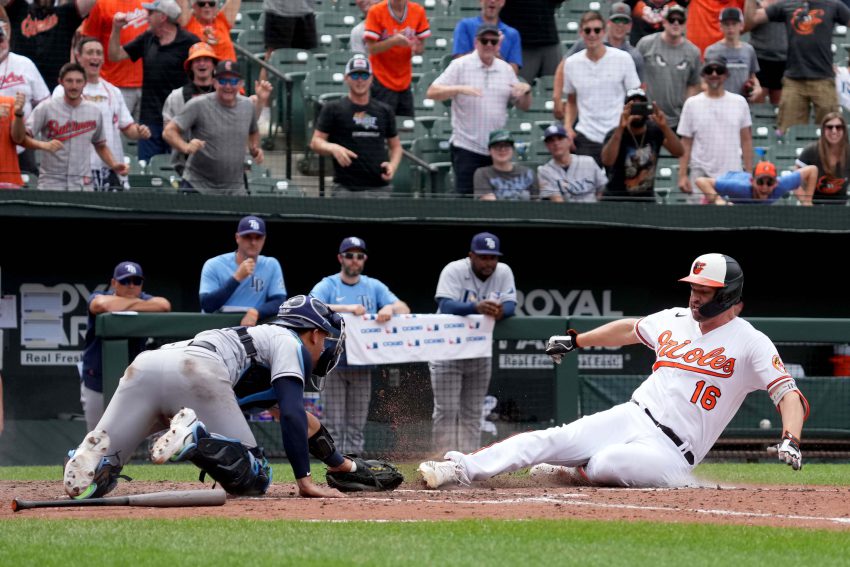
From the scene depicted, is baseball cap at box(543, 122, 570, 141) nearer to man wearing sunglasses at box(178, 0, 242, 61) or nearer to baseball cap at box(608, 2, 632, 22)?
baseball cap at box(608, 2, 632, 22)

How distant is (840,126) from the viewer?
12.3 metres

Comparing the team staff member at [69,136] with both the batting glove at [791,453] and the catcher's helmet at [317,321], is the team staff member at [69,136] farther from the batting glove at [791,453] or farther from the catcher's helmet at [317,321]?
the batting glove at [791,453]

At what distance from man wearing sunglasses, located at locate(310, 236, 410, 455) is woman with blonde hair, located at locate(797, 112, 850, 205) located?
4.28m

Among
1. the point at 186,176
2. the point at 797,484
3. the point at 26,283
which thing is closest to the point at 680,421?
the point at 797,484

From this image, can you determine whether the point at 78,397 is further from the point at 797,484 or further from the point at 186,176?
the point at 797,484

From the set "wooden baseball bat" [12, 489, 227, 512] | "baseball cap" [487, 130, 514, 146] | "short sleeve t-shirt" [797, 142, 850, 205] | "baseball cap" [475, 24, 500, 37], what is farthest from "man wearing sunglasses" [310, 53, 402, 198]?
"wooden baseball bat" [12, 489, 227, 512]

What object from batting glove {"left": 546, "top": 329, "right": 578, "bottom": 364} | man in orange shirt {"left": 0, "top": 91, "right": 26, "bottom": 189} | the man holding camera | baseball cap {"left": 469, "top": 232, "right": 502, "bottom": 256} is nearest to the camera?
batting glove {"left": 546, "top": 329, "right": 578, "bottom": 364}

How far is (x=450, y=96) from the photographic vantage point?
12.3 metres

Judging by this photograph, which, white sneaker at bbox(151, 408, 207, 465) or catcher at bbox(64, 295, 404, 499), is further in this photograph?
catcher at bbox(64, 295, 404, 499)

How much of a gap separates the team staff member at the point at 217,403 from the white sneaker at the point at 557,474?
5.24 ft

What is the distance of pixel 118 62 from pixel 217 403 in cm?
690

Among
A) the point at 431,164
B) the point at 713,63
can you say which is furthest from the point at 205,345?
the point at 713,63

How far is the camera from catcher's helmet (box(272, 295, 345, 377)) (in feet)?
21.7

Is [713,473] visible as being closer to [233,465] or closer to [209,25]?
[233,465]
